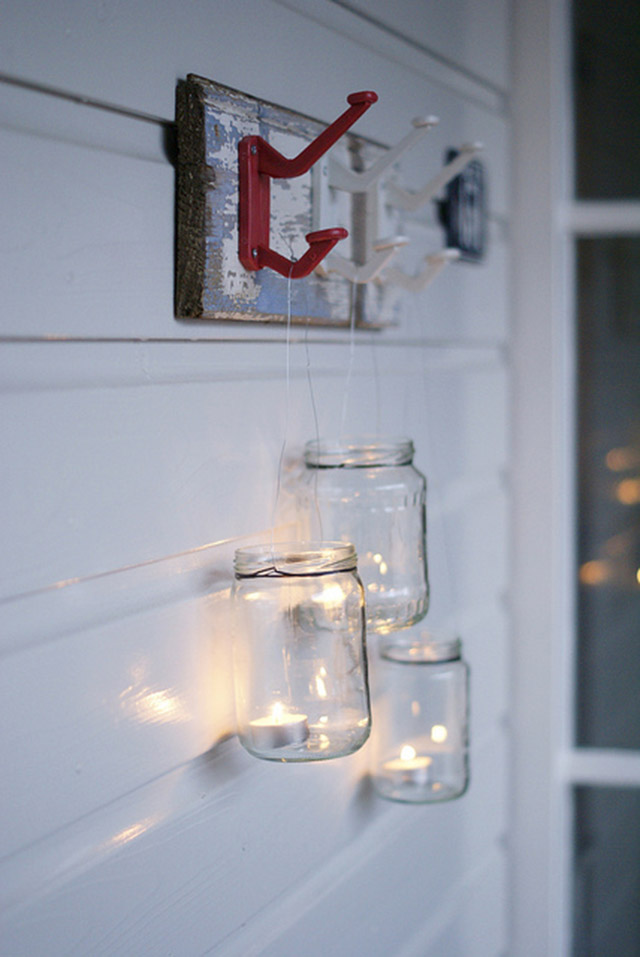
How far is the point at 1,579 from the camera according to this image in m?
0.67

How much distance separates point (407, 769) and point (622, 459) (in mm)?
780

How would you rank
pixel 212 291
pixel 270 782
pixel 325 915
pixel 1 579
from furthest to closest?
pixel 325 915 < pixel 270 782 < pixel 212 291 < pixel 1 579

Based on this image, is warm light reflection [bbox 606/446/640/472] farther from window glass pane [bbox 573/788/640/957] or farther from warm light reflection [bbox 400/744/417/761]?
warm light reflection [bbox 400/744/417/761]

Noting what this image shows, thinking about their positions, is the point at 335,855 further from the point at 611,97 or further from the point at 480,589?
the point at 611,97

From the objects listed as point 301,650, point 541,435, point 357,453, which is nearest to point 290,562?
point 301,650

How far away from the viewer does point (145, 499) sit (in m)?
0.81

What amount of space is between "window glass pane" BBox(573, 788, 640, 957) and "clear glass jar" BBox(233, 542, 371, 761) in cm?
102

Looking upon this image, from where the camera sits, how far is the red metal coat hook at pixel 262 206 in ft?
2.73

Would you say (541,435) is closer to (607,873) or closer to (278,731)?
(607,873)

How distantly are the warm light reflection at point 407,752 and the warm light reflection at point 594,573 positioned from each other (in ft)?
2.17

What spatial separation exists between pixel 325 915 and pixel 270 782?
210 millimetres

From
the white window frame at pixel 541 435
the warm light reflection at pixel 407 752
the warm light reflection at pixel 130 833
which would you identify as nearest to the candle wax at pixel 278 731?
the warm light reflection at pixel 130 833

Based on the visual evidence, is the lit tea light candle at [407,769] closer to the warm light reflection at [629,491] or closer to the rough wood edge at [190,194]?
the rough wood edge at [190,194]

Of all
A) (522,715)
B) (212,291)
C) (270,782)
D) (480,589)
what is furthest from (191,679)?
(522,715)
